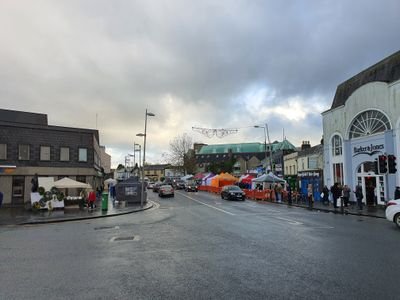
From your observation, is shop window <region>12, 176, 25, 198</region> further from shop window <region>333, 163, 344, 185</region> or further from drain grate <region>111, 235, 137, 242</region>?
shop window <region>333, 163, 344, 185</region>

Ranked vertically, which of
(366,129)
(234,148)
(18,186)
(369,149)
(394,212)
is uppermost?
(234,148)

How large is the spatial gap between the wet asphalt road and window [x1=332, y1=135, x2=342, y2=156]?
17.6 metres

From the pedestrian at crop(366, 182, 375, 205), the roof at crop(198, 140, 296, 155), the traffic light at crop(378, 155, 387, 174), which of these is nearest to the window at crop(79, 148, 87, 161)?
the pedestrian at crop(366, 182, 375, 205)

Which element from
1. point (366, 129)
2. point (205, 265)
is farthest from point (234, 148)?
point (205, 265)

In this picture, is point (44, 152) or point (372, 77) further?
point (44, 152)

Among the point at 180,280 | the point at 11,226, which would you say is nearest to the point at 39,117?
the point at 11,226

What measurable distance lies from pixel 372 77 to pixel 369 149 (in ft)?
19.4

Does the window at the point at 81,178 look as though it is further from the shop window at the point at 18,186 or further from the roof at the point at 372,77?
the roof at the point at 372,77

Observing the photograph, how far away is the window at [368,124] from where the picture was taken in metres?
25.0

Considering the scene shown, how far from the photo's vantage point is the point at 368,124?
26656 mm

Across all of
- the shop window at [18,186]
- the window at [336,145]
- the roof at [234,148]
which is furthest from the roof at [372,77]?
the roof at [234,148]

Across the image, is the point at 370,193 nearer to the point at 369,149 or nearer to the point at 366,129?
the point at 369,149

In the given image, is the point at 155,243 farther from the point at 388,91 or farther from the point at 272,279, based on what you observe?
the point at 388,91

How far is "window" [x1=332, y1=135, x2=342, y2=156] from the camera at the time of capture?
2988cm
